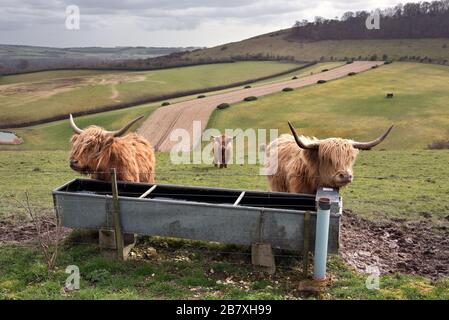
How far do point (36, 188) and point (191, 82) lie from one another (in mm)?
49405

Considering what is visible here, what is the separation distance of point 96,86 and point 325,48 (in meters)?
49.6

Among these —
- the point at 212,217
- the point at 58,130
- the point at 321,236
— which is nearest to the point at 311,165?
the point at 321,236

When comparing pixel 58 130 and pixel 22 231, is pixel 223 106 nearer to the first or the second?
pixel 58 130

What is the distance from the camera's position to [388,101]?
137ft

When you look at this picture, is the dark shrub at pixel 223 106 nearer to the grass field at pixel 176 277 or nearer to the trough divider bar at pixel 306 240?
the grass field at pixel 176 277

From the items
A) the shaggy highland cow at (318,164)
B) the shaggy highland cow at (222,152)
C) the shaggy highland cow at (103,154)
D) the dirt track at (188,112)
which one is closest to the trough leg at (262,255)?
the shaggy highland cow at (318,164)

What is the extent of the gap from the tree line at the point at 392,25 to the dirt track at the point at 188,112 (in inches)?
1434

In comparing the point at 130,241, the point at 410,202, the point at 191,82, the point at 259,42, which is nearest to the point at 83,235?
the point at 130,241

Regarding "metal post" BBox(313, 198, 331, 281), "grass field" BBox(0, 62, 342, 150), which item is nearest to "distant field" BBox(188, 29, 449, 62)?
"grass field" BBox(0, 62, 342, 150)

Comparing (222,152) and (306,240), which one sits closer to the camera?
(306,240)

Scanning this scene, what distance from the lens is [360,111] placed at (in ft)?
128

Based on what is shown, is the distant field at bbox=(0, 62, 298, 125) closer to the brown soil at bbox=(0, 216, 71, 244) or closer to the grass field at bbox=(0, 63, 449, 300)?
the grass field at bbox=(0, 63, 449, 300)

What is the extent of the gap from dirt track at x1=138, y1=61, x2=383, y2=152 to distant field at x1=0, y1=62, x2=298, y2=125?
9.54 meters
